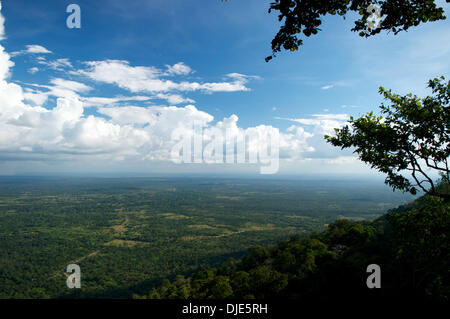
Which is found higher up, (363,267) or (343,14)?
(343,14)

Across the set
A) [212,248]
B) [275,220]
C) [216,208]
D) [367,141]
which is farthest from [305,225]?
[367,141]

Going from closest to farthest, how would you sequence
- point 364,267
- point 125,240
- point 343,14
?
point 343,14
point 364,267
point 125,240

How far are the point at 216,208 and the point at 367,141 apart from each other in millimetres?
174462

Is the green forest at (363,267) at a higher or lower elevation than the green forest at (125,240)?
higher

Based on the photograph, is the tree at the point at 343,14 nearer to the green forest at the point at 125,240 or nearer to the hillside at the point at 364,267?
the hillside at the point at 364,267

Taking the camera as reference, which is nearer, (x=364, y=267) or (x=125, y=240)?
(x=364, y=267)

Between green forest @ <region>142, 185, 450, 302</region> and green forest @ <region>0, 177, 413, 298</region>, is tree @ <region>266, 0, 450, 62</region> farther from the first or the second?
green forest @ <region>0, 177, 413, 298</region>

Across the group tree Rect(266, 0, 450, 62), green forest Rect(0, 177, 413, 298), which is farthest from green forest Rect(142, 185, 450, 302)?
green forest Rect(0, 177, 413, 298)

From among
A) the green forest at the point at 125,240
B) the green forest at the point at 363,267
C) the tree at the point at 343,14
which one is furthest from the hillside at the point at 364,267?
the green forest at the point at 125,240

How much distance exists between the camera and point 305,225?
11850cm

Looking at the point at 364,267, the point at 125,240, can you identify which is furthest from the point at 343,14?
the point at 125,240

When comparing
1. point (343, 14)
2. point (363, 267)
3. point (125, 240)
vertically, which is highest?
point (343, 14)

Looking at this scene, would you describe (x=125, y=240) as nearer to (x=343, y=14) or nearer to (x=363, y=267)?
(x=363, y=267)

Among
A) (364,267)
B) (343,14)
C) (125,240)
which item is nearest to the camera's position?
(343,14)
